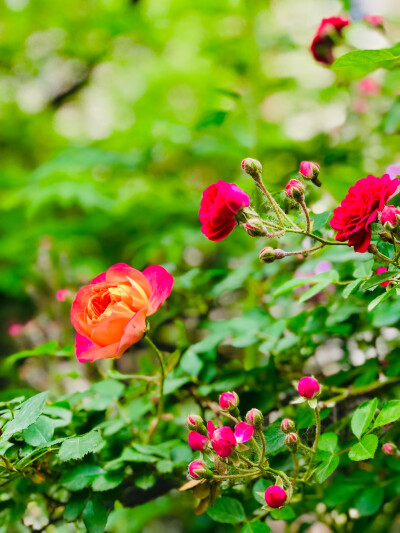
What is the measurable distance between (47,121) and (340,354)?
74.3 inches

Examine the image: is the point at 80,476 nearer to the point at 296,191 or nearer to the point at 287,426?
the point at 287,426

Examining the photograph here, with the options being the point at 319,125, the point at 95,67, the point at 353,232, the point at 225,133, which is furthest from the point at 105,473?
the point at 95,67

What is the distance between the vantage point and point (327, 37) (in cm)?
83

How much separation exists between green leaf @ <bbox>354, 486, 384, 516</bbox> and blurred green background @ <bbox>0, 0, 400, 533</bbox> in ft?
1.12

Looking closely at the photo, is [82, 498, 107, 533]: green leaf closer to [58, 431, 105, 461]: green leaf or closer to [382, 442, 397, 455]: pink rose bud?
[58, 431, 105, 461]: green leaf

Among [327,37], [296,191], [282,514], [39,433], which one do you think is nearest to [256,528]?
[282,514]

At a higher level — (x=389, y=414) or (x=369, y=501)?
(x=389, y=414)

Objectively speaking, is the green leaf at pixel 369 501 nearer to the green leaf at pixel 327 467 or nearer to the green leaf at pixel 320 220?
the green leaf at pixel 327 467

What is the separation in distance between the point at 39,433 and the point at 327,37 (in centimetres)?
75

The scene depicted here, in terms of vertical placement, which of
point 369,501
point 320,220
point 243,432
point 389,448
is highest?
point 320,220

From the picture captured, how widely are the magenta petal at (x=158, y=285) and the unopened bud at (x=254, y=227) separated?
0.09 meters

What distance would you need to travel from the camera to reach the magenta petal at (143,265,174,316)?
0.49 m

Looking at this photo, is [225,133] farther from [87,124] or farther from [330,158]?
[87,124]

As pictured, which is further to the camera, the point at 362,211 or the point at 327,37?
the point at 327,37
